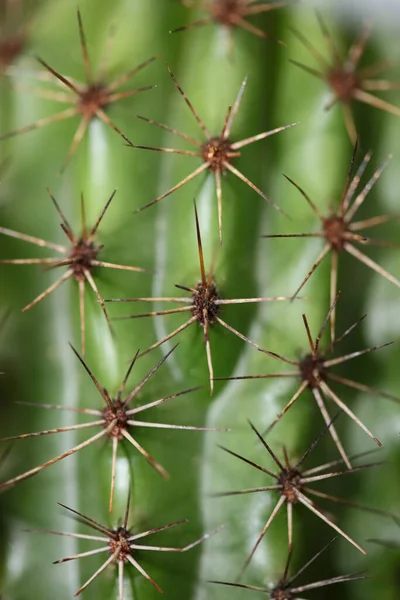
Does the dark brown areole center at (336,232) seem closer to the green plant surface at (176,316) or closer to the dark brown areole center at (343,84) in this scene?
the green plant surface at (176,316)

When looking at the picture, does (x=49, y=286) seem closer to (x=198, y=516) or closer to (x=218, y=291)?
(x=218, y=291)

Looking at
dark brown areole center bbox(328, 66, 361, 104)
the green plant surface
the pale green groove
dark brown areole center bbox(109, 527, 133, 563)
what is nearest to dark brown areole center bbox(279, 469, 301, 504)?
the green plant surface

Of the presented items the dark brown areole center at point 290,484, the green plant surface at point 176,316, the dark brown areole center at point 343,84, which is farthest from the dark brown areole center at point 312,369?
the dark brown areole center at point 343,84

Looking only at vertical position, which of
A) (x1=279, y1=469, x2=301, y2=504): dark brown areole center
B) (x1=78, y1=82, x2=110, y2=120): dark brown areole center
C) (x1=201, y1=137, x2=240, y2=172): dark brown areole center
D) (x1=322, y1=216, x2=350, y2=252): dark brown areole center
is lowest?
(x1=279, y1=469, x2=301, y2=504): dark brown areole center

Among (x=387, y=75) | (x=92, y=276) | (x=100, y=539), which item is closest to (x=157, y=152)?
(x=92, y=276)

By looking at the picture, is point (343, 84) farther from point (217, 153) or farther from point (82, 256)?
point (82, 256)

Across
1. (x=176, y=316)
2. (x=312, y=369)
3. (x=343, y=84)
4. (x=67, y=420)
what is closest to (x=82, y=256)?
(x=176, y=316)

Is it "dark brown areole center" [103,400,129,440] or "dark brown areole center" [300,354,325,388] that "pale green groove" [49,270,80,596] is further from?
"dark brown areole center" [300,354,325,388]
